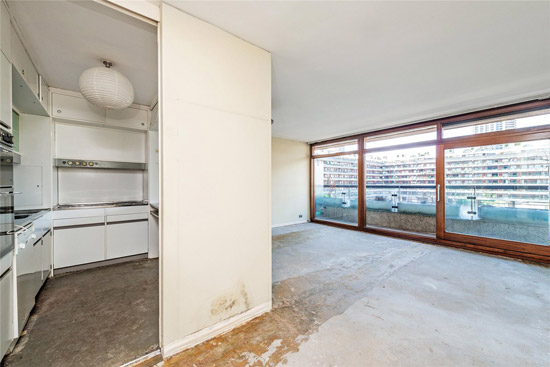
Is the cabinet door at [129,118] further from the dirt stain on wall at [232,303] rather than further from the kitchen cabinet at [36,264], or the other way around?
the dirt stain on wall at [232,303]

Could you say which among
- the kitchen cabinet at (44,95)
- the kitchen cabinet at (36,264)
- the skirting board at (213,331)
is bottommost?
the skirting board at (213,331)

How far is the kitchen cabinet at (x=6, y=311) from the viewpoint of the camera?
140 centimetres

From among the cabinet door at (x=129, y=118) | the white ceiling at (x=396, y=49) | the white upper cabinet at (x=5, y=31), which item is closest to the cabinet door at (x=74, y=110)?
the cabinet door at (x=129, y=118)

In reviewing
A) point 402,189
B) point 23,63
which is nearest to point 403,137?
point 402,189

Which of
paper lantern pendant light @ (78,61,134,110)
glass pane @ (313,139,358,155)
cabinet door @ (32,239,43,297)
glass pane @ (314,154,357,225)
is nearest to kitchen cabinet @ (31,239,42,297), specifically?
cabinet door @ (32,239,43,297)

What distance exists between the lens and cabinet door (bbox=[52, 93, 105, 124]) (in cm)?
291

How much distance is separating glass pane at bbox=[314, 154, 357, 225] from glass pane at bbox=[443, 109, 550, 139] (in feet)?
6.96

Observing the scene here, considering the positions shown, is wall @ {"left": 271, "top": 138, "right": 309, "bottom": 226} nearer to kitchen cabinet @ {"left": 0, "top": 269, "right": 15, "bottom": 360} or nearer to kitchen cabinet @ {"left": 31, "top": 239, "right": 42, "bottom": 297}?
kitchen cabinet @ {"left": 31, "top": 239, "right": 42, "bottom": 297}

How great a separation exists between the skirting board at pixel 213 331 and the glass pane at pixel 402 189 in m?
4.42

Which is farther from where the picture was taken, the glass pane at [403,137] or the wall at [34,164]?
the glass pane at [403,137]

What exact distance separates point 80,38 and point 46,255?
257 centimetres

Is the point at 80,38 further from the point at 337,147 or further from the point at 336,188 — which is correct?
the point at 336,188

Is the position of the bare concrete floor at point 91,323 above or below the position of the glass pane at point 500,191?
below

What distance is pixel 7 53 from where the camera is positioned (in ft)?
5.27
